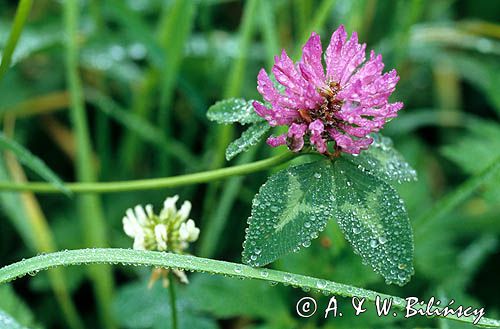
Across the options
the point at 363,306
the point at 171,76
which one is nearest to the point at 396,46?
the point at 171,76

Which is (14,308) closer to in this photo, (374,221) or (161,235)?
(161,235)

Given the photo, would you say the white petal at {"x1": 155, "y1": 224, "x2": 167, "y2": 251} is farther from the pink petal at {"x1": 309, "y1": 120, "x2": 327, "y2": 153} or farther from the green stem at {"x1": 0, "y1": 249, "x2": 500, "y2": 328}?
the pink petal at {"x1": 309, "y1": 120, "x2": 327, "y2": 153}

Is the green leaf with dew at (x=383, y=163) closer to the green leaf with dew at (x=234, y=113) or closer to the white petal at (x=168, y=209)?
the green leaf with dew at (x=234, y=113)

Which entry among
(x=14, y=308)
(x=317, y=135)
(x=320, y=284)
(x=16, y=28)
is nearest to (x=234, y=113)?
(x=317, y=135)

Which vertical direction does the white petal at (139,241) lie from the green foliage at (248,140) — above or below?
below

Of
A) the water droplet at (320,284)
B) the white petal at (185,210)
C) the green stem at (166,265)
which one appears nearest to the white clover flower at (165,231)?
the white petal at (185,210)

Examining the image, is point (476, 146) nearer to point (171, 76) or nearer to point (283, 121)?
point (171, 76)

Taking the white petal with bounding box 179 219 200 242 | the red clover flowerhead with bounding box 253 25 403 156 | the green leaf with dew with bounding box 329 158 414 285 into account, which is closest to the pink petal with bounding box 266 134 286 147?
the red clover flowerhead with bounding box 253 25 403 156
